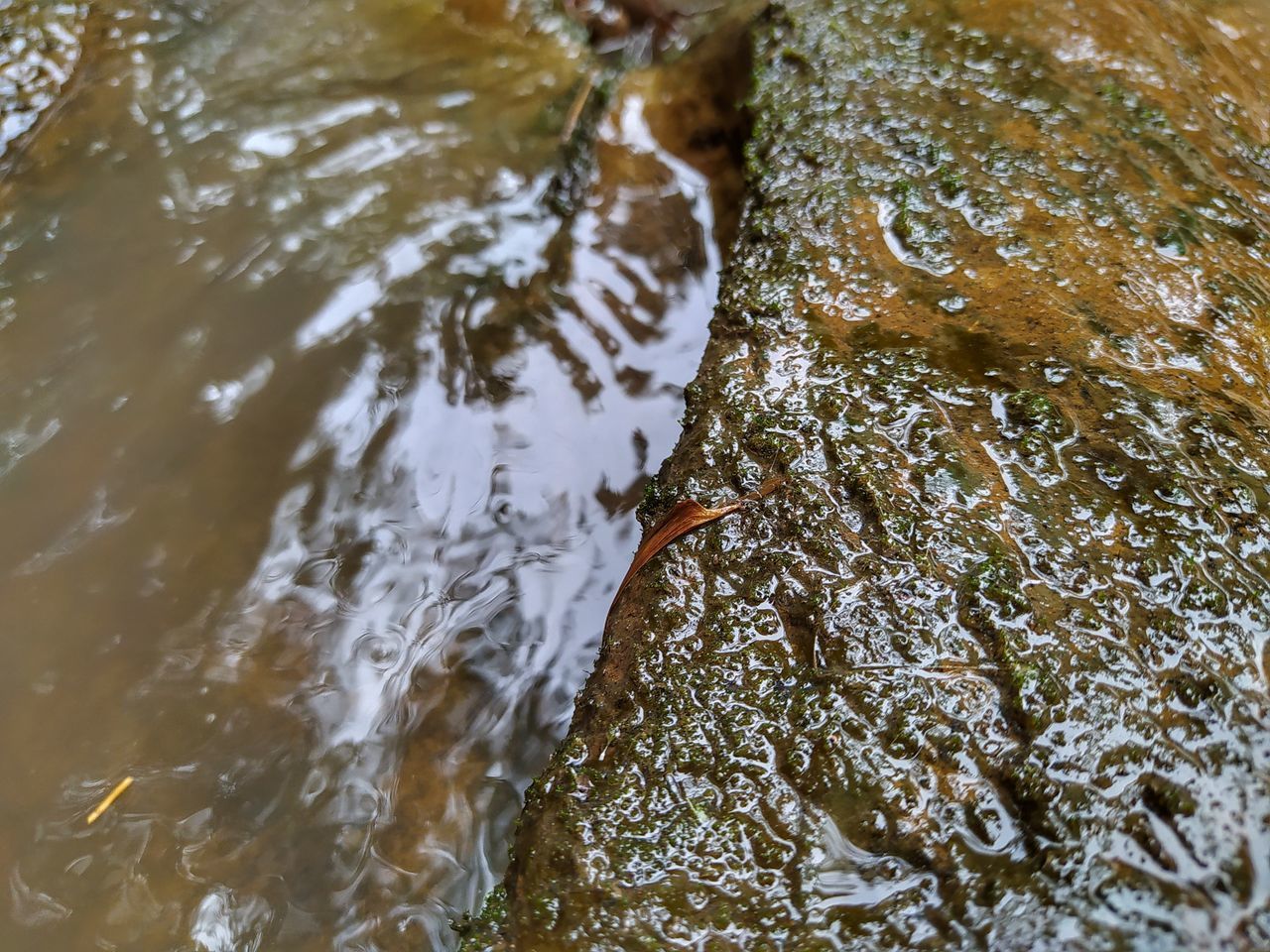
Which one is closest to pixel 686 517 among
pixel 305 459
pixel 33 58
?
pixel 305 459

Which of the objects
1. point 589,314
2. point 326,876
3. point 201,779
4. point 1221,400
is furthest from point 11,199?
point 1221,400

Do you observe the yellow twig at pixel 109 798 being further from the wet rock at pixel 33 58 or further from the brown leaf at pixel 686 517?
the wet rock at pixel 33 58

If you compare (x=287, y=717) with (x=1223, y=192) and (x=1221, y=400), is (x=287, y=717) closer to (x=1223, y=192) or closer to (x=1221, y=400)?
(x=1221, y=400)

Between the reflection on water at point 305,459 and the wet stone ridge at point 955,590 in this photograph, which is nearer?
the wet stone ridge at point 955,590

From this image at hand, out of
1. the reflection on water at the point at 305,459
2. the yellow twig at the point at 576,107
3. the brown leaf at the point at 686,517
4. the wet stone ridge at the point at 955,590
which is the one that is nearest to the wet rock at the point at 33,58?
the reflection on water at the point at 305,459

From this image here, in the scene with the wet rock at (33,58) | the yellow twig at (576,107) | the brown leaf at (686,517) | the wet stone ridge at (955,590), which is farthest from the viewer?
the yellow twig at (576,107)

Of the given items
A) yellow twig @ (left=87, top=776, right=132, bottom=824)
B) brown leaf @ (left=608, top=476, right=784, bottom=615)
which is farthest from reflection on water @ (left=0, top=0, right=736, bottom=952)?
brown leaf @ (left=608, top=476, right=784, bottom=615)
